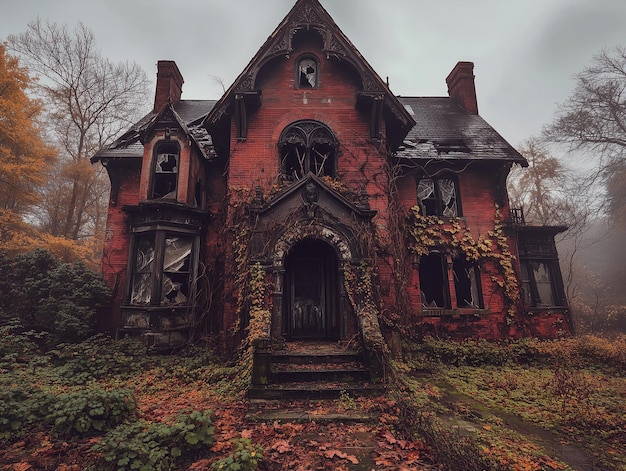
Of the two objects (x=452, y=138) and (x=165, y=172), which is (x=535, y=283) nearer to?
(x=452, y=138)

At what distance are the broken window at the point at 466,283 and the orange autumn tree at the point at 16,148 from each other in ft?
60.9

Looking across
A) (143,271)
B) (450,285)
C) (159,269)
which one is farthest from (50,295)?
(450,285)

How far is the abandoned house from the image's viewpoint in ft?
26.5

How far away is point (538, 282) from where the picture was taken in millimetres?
11648

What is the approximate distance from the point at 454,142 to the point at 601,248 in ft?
119

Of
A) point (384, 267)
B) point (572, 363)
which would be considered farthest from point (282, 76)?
point (572, 363)

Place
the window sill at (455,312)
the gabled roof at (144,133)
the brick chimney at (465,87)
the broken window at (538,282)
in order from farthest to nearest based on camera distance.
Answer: the brick chimney at (465,87) → the broken window at (538,282) → the window sill at (455,312) → the gabled roof at (144,133)

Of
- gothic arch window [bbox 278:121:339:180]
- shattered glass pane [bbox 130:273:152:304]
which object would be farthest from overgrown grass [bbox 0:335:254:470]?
gothic arch window [bbox 278:121:339:180]

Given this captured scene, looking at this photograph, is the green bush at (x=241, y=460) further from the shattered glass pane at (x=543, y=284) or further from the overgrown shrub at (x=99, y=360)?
the shattered glass pane at (x=543, y=284)

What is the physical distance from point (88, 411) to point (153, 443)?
4.75 ft

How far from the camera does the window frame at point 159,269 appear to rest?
9.01m

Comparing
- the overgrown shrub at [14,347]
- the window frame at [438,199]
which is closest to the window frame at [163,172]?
the overgrown shrub at [14,347]

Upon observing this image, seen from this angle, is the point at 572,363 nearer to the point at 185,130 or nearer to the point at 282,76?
the point at 282,76

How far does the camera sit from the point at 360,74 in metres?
9.53
